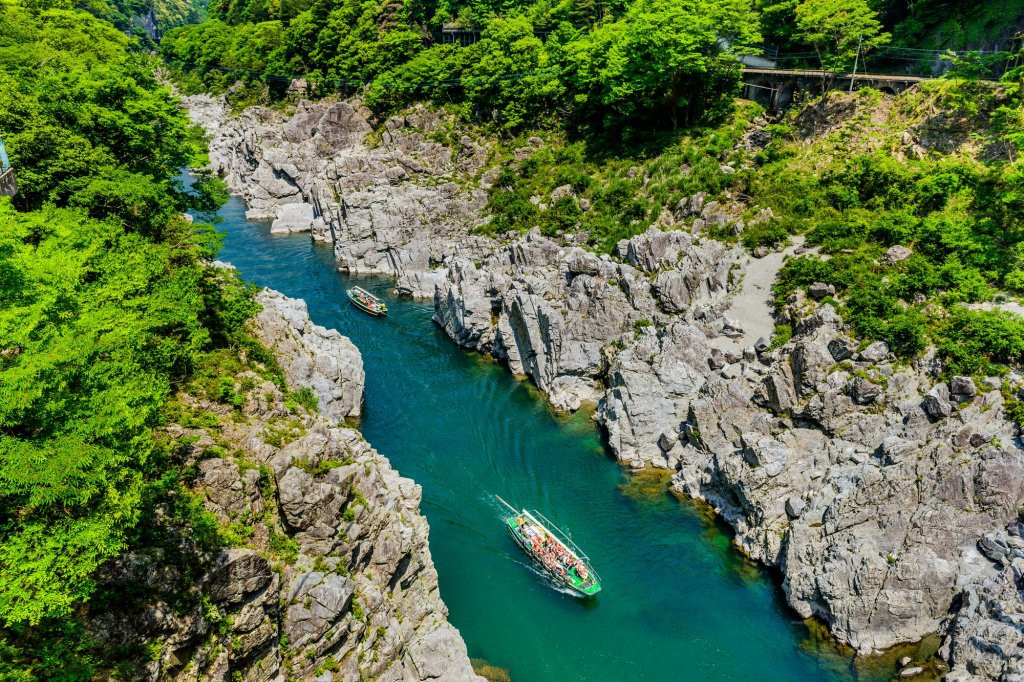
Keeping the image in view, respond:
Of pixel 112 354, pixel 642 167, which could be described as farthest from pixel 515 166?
pixel 112 354

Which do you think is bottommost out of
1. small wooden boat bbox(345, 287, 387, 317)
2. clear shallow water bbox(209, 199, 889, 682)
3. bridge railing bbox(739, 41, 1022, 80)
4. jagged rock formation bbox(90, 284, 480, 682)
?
clear shallow water bbox(209, 199, 889, 682)

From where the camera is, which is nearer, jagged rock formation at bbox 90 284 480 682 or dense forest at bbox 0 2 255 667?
dense forest at bbox 0 2 255 667

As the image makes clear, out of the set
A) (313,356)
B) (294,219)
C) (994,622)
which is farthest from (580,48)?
(994,622)

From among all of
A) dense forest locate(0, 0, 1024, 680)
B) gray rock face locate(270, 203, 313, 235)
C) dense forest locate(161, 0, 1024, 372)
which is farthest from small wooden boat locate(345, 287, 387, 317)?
gray rock face locate(270, 203, 313, 235)

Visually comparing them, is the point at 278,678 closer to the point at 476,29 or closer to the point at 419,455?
the point at 419,455

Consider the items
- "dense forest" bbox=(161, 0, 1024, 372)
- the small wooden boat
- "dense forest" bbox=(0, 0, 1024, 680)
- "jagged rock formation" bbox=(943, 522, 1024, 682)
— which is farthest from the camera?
the small wooden boat

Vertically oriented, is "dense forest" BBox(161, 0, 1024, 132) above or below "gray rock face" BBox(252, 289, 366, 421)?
above

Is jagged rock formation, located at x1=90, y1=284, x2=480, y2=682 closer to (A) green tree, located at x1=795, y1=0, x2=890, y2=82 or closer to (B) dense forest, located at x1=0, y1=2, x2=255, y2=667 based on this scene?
(B) dense forest, located at x1=0, y1=2, x2=255, y2=667
